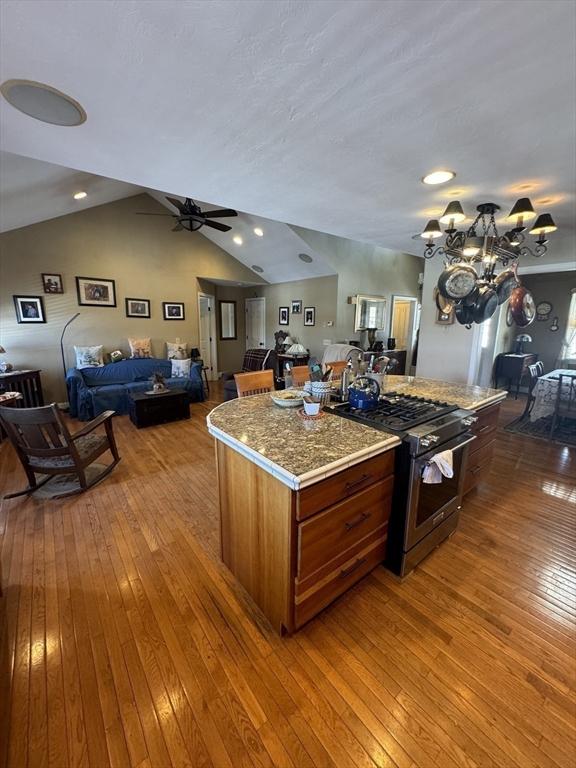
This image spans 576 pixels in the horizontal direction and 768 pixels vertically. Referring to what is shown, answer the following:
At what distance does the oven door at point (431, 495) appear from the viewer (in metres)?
1.62

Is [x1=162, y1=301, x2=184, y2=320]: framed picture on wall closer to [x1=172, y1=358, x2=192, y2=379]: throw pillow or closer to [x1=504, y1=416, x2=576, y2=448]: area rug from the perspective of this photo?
[x1=172, y1=358, x2=192, y2=379]: throw pillow

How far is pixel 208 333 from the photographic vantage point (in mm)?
7691

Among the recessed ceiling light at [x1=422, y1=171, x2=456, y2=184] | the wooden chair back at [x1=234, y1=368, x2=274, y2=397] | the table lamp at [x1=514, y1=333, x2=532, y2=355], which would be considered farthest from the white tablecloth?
the wooden chair back at [x1=234, y1=368, x2=274, y2=397]

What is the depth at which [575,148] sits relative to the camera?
1729mm

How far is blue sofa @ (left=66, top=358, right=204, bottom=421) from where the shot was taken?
4613 mm

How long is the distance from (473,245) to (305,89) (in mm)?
1752

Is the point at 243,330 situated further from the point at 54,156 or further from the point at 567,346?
the point at 567,346

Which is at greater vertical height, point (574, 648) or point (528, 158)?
point (528, 158)

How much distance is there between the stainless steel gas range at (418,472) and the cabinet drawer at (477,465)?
0.41 meters

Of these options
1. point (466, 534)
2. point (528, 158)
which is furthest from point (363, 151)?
point (466, 534)

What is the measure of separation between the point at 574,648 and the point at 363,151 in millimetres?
2818

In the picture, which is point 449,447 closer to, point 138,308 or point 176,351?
point 176,351

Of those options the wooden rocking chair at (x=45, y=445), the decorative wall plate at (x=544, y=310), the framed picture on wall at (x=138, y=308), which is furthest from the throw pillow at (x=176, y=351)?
the decorative wall plate at (x=544, y=310)

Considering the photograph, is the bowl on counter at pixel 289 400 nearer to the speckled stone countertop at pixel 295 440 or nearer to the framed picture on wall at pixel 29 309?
the speckled stone countertop at pixel 295 440
